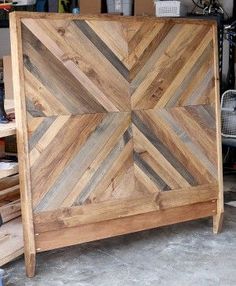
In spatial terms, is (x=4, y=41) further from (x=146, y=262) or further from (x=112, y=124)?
(x=146, y=262)

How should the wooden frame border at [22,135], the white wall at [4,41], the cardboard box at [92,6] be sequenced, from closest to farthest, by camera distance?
1. the wooden frame border at [22,135]
2. the cardboard box at [92,6]
3. the white wall at [4,41]

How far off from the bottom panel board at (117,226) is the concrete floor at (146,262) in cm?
18

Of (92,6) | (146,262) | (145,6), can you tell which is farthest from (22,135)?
(92,6)

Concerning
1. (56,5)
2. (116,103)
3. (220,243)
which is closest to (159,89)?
(116,103)

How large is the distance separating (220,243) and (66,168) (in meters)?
1.23

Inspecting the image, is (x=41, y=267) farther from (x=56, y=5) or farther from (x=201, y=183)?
(x=56, y=5)

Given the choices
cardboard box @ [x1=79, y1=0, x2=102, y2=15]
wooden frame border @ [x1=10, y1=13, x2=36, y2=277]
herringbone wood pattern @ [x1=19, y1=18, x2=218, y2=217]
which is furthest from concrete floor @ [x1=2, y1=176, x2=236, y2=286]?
cardboard box @ [x1=79, y1=0, x2=102, y2=15]

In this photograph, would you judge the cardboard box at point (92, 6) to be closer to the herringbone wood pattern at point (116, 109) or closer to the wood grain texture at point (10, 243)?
the herringbone wood pattern at point (116, 109)

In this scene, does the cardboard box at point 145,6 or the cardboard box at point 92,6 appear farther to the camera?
the cardboard box at point 92,6

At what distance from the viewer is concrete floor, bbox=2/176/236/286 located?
2582 mm

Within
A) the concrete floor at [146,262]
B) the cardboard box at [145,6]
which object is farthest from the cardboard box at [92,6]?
→ the concrete floor at [146,262]

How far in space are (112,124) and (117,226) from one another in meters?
0.64

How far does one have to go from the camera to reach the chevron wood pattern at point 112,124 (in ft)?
8.28

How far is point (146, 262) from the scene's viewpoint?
2.81m
